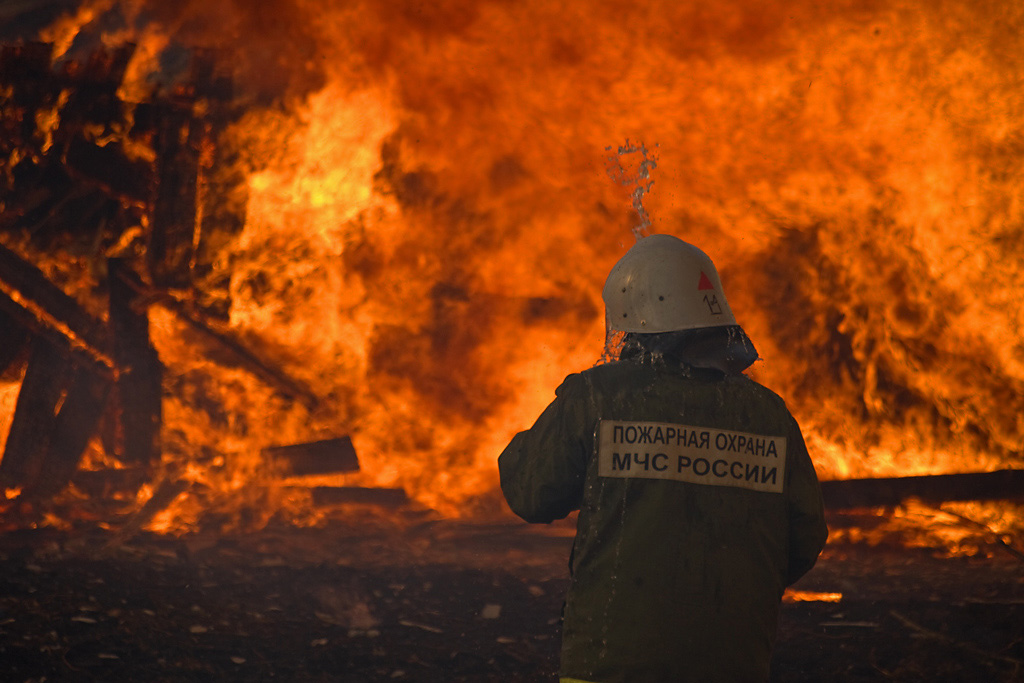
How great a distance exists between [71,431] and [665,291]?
5.39 meters

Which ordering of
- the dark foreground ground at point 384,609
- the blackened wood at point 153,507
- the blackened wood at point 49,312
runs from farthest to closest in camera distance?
1. the blackened wood at point 49,312
2. the blackened wood at point 153,507
3. the dark foreground ground at point 384,609

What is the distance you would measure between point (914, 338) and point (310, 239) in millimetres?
4866

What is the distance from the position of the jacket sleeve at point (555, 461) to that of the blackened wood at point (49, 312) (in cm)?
514

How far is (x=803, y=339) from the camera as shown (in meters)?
6.42

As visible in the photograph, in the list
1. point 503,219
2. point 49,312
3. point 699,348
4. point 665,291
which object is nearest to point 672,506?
point 699,348

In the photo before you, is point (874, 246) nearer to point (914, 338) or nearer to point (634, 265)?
point (914, 338)

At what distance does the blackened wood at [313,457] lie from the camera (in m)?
6.18

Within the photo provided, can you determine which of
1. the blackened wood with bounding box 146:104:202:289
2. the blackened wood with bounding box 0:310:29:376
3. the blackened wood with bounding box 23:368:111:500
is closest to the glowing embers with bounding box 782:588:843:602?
the blackened wood with bounding box 146:104:202:289

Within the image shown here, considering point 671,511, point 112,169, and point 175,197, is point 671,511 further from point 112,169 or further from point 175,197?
point 112,169

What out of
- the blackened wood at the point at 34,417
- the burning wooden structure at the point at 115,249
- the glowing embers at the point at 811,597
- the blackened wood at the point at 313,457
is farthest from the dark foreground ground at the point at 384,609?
the burning wooden structure at the point at 115,249

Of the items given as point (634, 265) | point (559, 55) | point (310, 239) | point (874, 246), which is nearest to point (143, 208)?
point (310, 239)

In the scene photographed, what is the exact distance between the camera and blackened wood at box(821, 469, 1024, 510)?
571 centimetres

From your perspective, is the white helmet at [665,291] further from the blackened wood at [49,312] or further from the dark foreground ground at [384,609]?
the blackened wood at [49,312]

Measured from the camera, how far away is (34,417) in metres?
5.97
